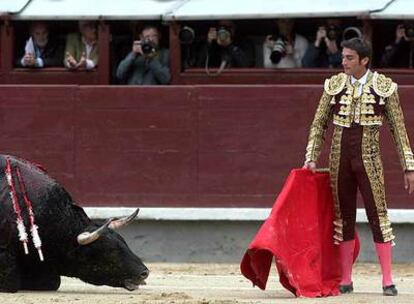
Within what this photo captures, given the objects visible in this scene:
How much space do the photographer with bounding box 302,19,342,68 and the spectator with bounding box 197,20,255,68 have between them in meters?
0.49

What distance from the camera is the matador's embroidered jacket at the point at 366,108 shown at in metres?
7.73

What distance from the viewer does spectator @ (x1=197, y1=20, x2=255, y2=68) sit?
36.3ft

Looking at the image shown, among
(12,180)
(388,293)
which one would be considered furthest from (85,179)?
(388,293)

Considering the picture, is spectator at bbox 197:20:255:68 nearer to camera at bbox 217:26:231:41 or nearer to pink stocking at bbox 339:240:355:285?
camera at bbox 217:26:231:41

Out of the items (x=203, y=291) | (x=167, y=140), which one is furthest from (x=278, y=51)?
(x=203, y=291)

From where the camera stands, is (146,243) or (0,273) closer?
(0,273)

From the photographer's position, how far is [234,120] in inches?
426

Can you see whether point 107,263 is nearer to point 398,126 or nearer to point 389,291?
point 389,291

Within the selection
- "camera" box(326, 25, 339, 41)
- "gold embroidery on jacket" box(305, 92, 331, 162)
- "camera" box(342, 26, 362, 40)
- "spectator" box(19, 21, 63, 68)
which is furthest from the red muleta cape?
"spectator" box(19, 21, 63, 68)

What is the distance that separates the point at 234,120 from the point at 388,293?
319cm

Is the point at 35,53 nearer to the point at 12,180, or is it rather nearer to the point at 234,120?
the point at 234,120

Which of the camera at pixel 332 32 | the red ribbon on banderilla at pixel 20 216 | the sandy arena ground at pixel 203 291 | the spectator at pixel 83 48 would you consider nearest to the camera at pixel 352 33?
the camera at pixel 332 32

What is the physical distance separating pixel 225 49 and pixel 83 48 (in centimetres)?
119

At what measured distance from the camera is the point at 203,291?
327 inches
